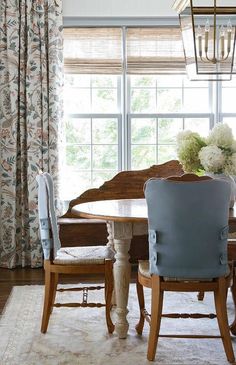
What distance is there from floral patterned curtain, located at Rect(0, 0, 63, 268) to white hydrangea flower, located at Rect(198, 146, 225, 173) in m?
2.19

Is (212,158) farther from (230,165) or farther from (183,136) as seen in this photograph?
(183,136)

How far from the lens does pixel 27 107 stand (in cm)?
556

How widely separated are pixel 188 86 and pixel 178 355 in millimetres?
3185

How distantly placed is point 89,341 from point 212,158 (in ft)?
4.22

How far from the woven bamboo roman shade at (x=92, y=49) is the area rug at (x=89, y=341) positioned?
2344 mm

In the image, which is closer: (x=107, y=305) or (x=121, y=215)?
(x=121, y=215)

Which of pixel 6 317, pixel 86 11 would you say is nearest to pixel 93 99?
pixel 86 11

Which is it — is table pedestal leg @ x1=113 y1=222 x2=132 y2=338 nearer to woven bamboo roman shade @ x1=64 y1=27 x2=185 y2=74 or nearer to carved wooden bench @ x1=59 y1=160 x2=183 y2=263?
carved wooden bench @ x1=59 y1=160 x2=183 y2=263

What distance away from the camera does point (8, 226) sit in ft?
18.5

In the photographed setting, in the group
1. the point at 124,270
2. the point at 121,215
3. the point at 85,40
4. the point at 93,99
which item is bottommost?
the point at 124,270

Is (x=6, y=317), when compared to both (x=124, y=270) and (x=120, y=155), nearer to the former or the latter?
(x=124, y=270)

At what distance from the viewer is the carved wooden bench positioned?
552cm

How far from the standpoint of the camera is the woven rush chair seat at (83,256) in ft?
12.2

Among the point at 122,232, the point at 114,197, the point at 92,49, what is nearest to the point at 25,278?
the point at 114,197
